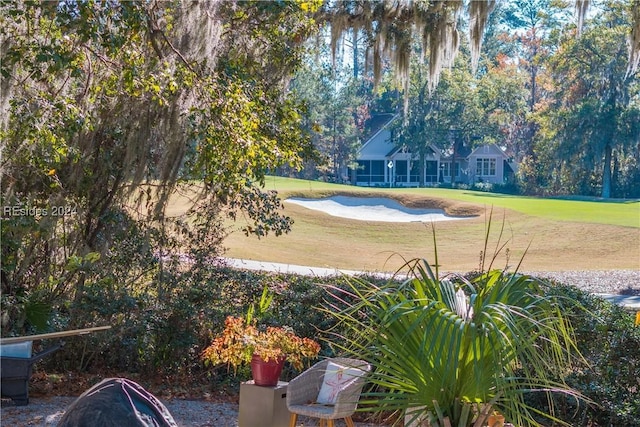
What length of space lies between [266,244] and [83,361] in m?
15.1

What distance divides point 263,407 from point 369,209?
24231 millimetres

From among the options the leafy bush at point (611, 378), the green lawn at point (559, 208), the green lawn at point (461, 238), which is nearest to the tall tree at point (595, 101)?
the green lawn at point (559, 208)

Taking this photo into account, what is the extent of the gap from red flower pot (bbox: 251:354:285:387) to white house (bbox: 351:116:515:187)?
4173 cm

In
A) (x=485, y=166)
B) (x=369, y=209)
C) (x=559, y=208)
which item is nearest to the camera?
(x=559, y=208)

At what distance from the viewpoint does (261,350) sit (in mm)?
5656

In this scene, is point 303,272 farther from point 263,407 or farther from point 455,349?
point 455,349

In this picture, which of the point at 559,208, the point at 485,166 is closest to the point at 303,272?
the point at 559,208

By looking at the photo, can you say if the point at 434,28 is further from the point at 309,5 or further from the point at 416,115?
the point at 416,115

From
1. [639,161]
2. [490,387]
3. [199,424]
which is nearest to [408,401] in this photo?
[490,387]

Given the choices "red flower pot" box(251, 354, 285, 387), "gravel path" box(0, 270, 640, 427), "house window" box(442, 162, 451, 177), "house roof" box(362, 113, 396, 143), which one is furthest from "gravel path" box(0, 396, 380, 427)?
"house window" box(442, 162, 451, 177)

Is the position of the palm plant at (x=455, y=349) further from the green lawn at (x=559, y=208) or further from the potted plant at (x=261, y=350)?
the green lawn at (x=559, y=208)

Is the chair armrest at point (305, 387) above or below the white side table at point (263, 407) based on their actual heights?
above

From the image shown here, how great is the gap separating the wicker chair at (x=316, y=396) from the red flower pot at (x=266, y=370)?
0.37 m

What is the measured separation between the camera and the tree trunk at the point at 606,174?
3909cm
